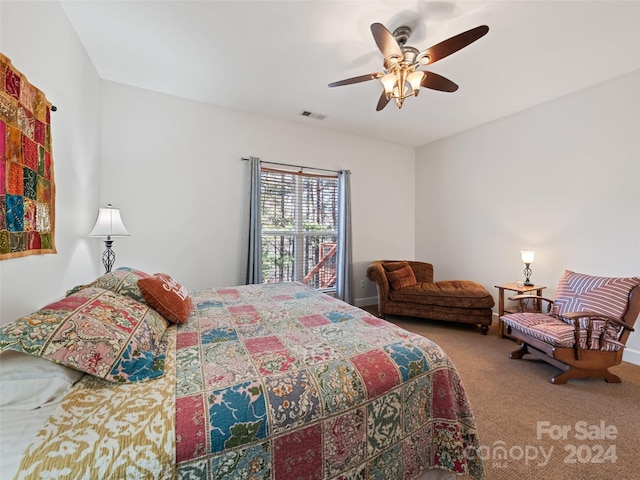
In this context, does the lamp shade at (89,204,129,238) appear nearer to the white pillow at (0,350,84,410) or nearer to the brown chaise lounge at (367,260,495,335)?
the white pillow at (0,350,84,410)

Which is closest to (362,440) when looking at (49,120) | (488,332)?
(49,120)

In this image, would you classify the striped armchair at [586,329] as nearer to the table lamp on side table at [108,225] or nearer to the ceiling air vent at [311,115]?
the ceiling air vent at [311,115]

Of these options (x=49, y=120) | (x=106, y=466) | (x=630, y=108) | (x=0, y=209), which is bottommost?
(x=106, y=466)

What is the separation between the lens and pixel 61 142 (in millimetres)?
1969

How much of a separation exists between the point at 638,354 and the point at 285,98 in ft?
15.2

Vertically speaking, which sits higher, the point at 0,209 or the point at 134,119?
the point at 134,119

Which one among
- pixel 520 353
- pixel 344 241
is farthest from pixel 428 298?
pixel 344 241

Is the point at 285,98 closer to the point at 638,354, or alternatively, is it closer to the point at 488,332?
the point at 488,332

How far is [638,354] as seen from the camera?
2.67 m

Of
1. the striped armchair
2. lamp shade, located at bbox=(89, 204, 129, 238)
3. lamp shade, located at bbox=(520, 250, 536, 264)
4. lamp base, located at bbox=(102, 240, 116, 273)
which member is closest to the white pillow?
lamp shade, located at bbox=(89, 204, 129, 238)

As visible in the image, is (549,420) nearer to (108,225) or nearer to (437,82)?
(437,82)

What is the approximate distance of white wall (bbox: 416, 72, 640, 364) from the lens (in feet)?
9.16

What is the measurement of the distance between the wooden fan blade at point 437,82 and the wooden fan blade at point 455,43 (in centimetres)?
20

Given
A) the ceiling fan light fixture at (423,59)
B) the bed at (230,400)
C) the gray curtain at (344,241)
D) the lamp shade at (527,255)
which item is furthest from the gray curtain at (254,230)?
the lamp shade at (527,255)
